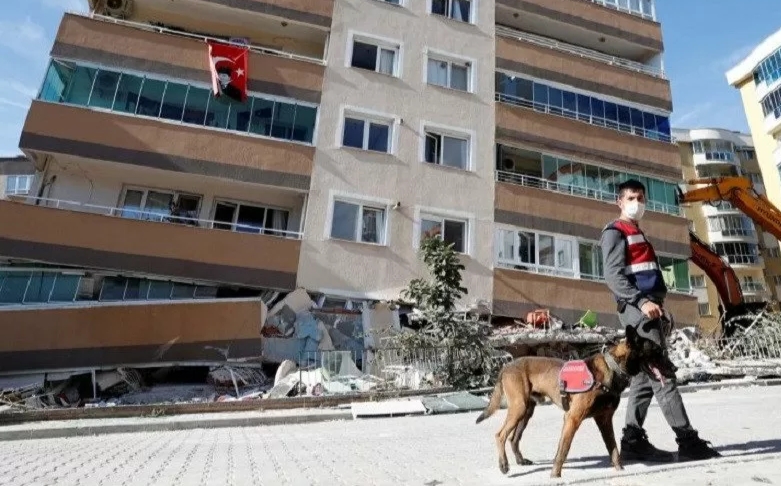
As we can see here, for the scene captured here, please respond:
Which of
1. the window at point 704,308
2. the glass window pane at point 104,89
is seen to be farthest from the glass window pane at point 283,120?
the window at point 704,308

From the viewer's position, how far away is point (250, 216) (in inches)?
671

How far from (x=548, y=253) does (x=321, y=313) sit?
889 cm

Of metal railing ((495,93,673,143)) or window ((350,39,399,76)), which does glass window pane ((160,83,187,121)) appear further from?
metal railing ((495,93,673,143))

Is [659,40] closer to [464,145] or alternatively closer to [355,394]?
[464,145]

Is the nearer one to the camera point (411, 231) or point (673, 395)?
point (673, 395)

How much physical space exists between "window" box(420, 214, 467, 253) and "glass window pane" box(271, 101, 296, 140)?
210 inches

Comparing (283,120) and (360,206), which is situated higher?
(283,120)

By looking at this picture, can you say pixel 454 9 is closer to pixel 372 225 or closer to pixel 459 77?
pixel 459 77

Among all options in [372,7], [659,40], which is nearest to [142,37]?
[372,7]

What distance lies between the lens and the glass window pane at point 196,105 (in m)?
15.8

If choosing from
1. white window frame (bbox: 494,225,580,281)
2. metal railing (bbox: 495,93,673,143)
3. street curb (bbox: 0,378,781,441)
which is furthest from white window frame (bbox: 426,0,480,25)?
street curb (bbox: 0,378,781,441)

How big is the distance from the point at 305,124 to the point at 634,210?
13935 millimetres

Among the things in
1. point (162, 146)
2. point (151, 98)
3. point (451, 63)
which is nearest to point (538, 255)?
point (451, 63)

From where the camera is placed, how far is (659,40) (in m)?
23.7
